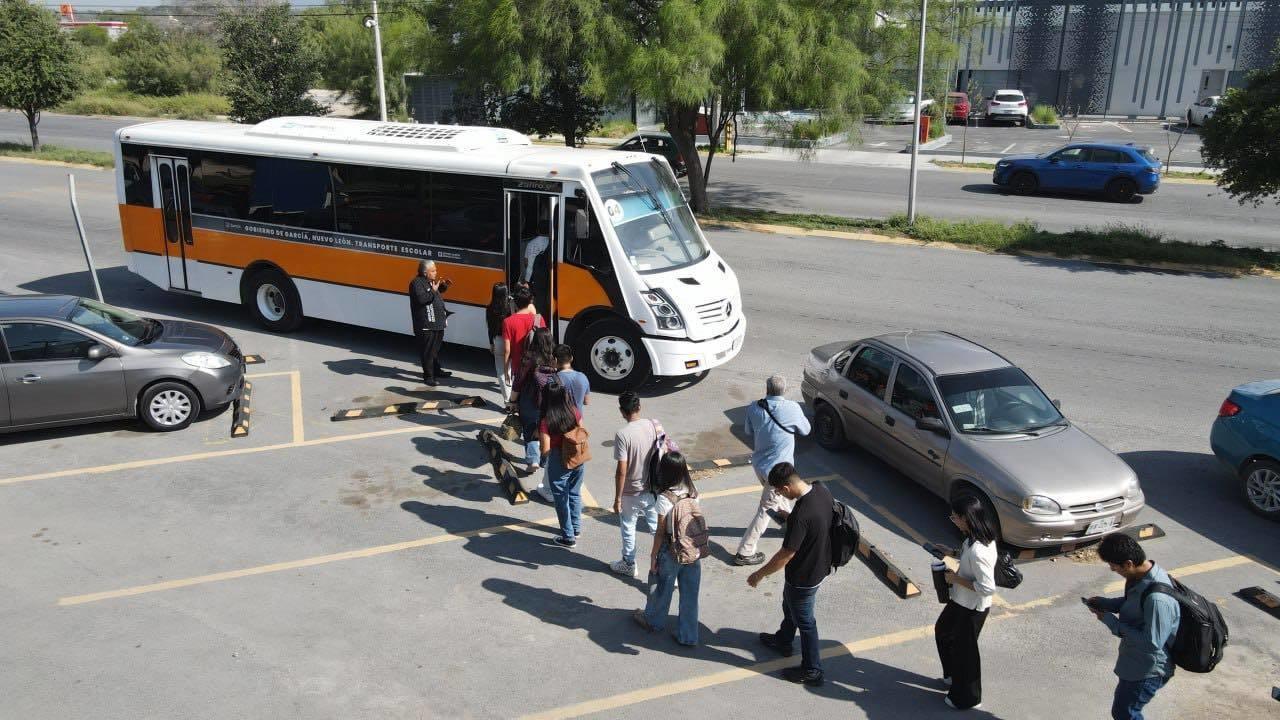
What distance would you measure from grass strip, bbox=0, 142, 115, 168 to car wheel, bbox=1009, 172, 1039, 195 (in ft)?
91.9

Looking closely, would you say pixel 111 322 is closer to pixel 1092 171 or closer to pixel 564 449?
pixel 564 449

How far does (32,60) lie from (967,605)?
35.2 meters

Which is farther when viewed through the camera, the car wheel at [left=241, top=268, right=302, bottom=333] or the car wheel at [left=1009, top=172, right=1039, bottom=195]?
the car wheel at [left=1009, top=172, right=1039, bottom=195]

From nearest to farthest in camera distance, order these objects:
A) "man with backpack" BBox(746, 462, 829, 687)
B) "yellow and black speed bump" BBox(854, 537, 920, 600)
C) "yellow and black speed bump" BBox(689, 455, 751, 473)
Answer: "man with backpack" BBox(746, 462, 829, 687) → "yellow and black speed bump" BBox(854, 537, 920, 600) → "yellow and black speed bump" BBox(689, 455, 751, 473)

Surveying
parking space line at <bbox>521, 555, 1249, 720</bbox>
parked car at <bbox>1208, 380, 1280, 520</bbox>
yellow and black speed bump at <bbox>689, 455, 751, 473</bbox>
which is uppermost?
parked car at <bbox>1208, 380, 1280, 520</bbox>

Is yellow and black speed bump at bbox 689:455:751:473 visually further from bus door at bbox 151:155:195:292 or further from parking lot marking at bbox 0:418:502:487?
bus door at bbox 151:155:195:292

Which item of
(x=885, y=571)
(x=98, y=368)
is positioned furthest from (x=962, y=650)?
(x=98, y=368)

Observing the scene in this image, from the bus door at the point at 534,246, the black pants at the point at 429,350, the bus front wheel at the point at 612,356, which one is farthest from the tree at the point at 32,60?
the bus front wheel at the point at 612,356

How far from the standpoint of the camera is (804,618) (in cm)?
663

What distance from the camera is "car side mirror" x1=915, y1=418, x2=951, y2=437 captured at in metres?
9.11

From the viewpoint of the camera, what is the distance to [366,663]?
7.01m

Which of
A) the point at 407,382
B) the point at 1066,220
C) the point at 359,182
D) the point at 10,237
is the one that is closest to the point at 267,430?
the point at 407,382

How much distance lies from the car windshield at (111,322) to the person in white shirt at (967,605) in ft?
29.2

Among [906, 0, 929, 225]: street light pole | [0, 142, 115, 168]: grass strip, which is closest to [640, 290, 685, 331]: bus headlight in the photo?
[906, 0, 929, 225]: street light pole
